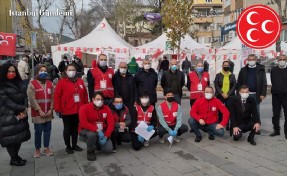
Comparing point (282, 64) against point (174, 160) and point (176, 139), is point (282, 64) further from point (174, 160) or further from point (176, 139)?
point (174, 160)

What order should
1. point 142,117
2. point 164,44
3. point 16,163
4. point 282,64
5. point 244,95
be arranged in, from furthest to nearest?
1. point 164,44
2. point 282,64
3. point 244,95
4. point 142,117
5. point 16,163

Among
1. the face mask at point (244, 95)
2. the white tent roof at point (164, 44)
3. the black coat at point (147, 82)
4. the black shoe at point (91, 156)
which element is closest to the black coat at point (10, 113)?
the black shoe at point (91, 156)

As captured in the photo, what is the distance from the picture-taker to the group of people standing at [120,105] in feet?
18.4

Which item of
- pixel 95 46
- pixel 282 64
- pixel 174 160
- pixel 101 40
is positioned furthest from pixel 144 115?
pixel 101 40

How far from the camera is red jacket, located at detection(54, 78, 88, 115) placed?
19.8 feet

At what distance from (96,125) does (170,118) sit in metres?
1.65

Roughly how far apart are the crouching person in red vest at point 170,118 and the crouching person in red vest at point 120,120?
696 millimetres

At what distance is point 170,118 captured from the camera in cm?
684

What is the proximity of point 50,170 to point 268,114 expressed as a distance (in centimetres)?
764

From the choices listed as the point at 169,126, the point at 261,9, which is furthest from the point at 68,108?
the point at 261,9

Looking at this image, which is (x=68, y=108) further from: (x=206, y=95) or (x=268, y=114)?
(x=268, y=114)

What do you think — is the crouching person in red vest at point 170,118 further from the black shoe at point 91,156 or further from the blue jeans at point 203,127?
the black shoe at point 91,156

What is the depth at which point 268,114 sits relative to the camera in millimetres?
10570

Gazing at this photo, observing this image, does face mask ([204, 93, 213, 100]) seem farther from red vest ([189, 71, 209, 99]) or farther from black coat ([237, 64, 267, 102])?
black coat ([237, 64, 267, 102])
